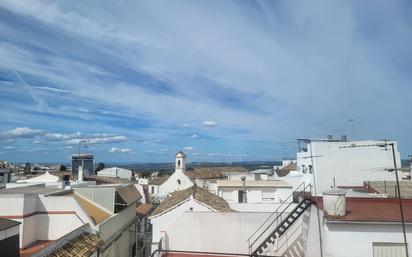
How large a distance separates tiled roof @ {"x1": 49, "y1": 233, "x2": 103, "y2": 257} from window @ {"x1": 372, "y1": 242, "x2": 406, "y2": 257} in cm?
1198

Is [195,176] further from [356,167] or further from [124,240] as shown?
[124,240]

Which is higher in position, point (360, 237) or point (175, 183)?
point (175, 183)

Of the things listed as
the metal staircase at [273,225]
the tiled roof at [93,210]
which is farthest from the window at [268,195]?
the tiled roof at [93,210]

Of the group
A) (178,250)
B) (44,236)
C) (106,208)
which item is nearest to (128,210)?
(106,208)

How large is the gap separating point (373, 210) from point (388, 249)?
70.7 inches

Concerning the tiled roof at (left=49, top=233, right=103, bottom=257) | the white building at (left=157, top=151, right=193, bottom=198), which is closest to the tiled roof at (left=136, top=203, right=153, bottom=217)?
the tiled roof at (left=49, top=233, right=103, bottom=257)

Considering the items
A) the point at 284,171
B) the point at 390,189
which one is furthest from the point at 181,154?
the point at 390,189

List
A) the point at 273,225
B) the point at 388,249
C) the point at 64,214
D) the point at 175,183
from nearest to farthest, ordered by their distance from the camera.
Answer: the point at 388,249, the point at 64,214, the point at 273,225, the point at 175,183

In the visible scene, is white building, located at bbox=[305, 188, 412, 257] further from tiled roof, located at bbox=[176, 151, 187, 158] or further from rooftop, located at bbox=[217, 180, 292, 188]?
tiled roof, located at bbox=[176, 151, 187, 158]

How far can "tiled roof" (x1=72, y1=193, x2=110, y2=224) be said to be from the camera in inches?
859

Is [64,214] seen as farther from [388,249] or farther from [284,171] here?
[284,171]

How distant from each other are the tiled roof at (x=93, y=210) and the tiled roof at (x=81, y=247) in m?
2.32

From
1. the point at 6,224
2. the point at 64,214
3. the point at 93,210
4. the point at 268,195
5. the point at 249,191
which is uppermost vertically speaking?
the point at 6,224

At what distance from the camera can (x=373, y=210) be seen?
17.0 m
